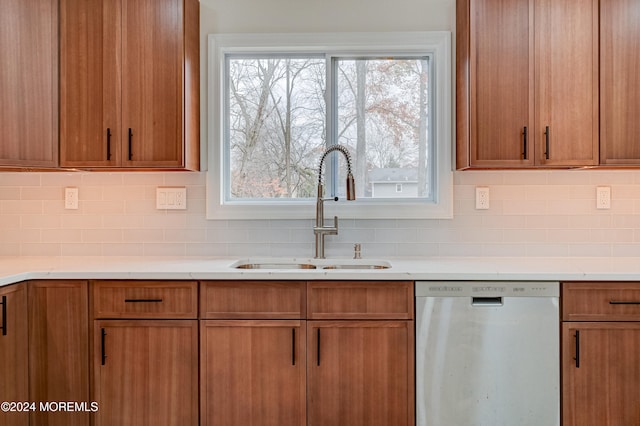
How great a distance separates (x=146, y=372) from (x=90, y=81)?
4.73 feet

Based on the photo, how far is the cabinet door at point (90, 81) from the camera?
86.0 inches

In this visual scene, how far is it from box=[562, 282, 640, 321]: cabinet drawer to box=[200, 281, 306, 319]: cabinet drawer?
1.16 m

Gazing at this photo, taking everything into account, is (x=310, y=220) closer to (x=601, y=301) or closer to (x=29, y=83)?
(x=601, y=301)

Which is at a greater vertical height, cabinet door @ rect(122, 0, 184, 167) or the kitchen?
cabinet door @ rect(122, 0, 184, 167)

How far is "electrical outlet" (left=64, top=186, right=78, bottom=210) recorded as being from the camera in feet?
8.27

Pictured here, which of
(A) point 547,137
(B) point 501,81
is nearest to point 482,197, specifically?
(A) point 547,137

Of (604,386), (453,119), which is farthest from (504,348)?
(453,119)

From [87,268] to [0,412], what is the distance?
658mm

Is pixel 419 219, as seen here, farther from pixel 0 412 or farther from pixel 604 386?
pixel 0 412

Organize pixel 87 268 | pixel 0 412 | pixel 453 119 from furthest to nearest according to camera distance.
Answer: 1. pixel 453 119
2. pixel 87 268
3. pixel 0 412

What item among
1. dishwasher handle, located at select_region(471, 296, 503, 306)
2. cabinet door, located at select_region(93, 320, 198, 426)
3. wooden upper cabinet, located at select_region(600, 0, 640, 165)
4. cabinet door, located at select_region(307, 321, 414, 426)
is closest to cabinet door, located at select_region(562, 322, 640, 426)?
dishwasher handle, located at select_region(471, 296, 503, 306)

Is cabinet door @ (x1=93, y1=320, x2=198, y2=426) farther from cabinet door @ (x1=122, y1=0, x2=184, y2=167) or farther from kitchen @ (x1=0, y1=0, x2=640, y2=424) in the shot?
cabinet door @ (x1=122, y1=0, x2=184, y2=167)

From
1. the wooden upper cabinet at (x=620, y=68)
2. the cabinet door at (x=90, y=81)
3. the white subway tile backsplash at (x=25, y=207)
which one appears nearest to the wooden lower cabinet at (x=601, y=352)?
the wooden upper cabinet at (x=620, y=68)

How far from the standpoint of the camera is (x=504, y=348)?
191 centimetres
